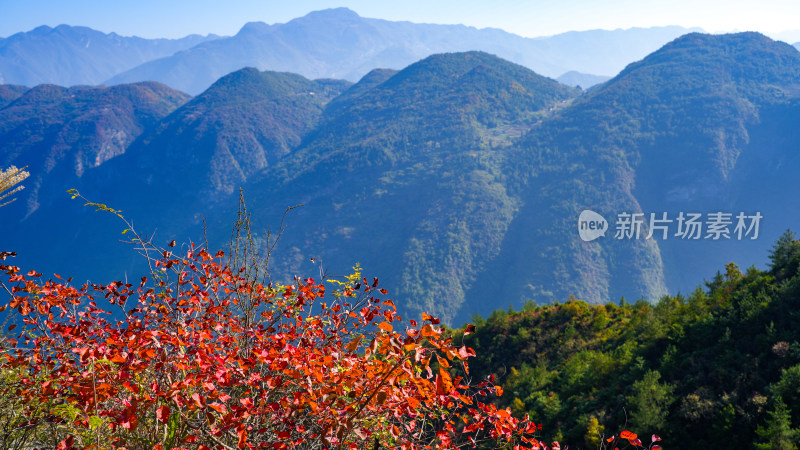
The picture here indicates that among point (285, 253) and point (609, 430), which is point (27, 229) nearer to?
point (285, 253)

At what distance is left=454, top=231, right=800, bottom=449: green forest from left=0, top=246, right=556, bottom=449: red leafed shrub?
440cm

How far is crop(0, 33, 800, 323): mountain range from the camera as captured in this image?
340 feet

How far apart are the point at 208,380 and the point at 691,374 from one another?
12655 mm

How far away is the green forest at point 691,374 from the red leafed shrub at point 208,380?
14.4 feet

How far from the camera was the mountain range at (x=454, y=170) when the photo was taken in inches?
4077

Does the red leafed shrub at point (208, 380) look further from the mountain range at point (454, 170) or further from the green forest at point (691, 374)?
the mountain range at point (454, 170)

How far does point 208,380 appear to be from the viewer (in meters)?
3.44

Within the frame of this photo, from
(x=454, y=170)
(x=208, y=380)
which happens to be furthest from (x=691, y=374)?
(x=454, y=170)

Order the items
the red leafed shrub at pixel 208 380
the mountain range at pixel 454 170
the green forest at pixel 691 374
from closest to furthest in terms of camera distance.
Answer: the red leafed shrub at pixel 208 380 < the green forest at pixel 691 374 < the mountain range at pixel 454 170

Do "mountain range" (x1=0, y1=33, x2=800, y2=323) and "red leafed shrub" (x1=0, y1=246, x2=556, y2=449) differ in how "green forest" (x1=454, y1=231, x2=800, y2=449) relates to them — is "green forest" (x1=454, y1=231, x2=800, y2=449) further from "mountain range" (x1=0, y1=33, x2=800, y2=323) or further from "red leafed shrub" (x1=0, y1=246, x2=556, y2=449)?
"mountain range" (x1=0, y1=33, x2=800, y2=323)

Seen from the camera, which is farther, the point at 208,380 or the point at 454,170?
the point at 454,170

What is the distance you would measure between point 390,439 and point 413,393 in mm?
820

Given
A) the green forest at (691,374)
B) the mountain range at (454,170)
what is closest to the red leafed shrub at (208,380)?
the green forest at (691,374)

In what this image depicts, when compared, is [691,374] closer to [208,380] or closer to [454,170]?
[208,380]
